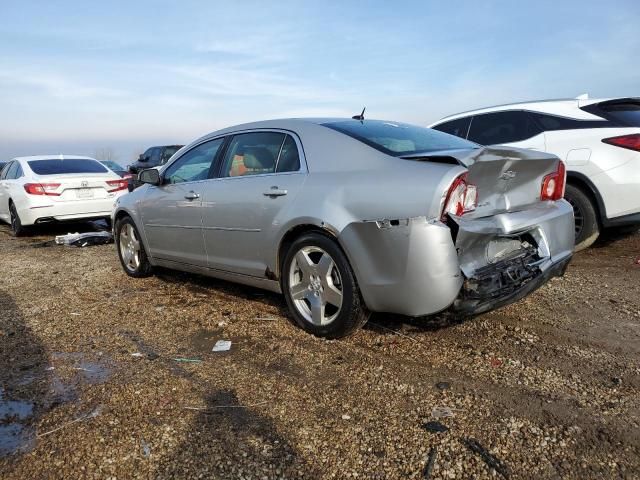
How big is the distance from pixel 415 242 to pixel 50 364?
2503mm

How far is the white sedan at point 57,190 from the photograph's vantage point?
8.44 m

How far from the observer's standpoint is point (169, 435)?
7.97 ft

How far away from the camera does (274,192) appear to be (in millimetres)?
3707

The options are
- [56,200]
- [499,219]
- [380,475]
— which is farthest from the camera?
[56,200]

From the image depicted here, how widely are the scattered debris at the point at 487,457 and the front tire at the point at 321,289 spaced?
3.91ft

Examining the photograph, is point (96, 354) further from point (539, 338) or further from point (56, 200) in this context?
point (56, 200)

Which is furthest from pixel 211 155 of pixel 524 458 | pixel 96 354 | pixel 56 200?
pixel 56 200

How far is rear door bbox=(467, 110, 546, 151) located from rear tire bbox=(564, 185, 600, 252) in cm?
66

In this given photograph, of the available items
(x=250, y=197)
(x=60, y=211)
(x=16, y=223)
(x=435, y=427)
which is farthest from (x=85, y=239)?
(x=435, y=427)

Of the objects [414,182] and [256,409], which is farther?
[414,182]

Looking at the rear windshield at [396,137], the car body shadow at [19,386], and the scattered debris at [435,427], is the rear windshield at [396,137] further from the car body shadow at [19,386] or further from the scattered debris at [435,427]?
the car body shadow at [19,386]

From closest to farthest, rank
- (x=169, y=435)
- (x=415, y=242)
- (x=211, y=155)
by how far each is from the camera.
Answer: (x=169, y=435)
(x=415, y=242)
(x=211, y=155)

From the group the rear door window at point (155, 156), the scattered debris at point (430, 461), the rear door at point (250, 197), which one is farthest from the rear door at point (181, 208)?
the rear door window at point (155, 156)

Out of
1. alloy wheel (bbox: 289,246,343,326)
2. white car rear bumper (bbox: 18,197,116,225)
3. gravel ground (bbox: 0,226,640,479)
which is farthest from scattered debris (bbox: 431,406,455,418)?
white car rear bumper (bbox: 18,197,116,225)
